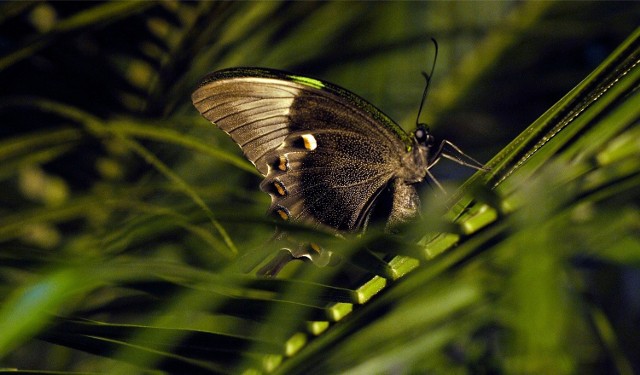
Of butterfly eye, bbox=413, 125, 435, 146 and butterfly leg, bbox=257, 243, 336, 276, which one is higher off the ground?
butterfly eye, bbox=413, 125, 435, 146

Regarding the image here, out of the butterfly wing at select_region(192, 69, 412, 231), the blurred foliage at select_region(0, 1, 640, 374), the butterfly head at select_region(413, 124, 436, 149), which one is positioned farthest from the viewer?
the butterfly head at select_region(413, 124, 436, 149)

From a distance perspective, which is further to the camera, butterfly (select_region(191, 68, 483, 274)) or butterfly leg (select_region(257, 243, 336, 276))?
butterfly (select_region(191, 68, 483, 274))

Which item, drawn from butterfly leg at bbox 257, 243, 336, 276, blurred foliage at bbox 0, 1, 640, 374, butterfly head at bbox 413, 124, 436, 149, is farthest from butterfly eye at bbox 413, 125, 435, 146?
butterfly leg at bbox 257, 243, 336, 276

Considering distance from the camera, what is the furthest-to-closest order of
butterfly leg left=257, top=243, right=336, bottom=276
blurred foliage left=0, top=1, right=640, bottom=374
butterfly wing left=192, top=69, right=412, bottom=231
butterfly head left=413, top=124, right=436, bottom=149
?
butterfly head left=413, top=124, right=436, bottom=149
butterfly wing left=192, top=69, right=412, bottom=231
butterfly leg left=257, top=243, right=336, bottom=276
blurred foliage left=0, top=1, right=640, bottom=374

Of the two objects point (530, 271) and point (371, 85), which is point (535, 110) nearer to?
point (371, 85)

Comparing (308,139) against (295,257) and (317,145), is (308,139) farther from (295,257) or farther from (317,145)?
(295,257)

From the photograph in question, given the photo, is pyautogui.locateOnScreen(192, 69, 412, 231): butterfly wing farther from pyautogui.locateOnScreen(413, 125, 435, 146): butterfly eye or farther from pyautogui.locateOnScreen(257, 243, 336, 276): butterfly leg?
pyautogui.locateOnScreen(257, 243, 336, 276): butterfly leg

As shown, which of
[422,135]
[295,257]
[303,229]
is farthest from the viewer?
[422,135]

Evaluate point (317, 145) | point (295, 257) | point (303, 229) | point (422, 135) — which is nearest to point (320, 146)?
point (317, 145)

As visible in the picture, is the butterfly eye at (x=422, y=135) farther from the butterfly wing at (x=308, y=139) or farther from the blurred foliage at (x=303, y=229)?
the blurred foliage at (x=303, y=229)
